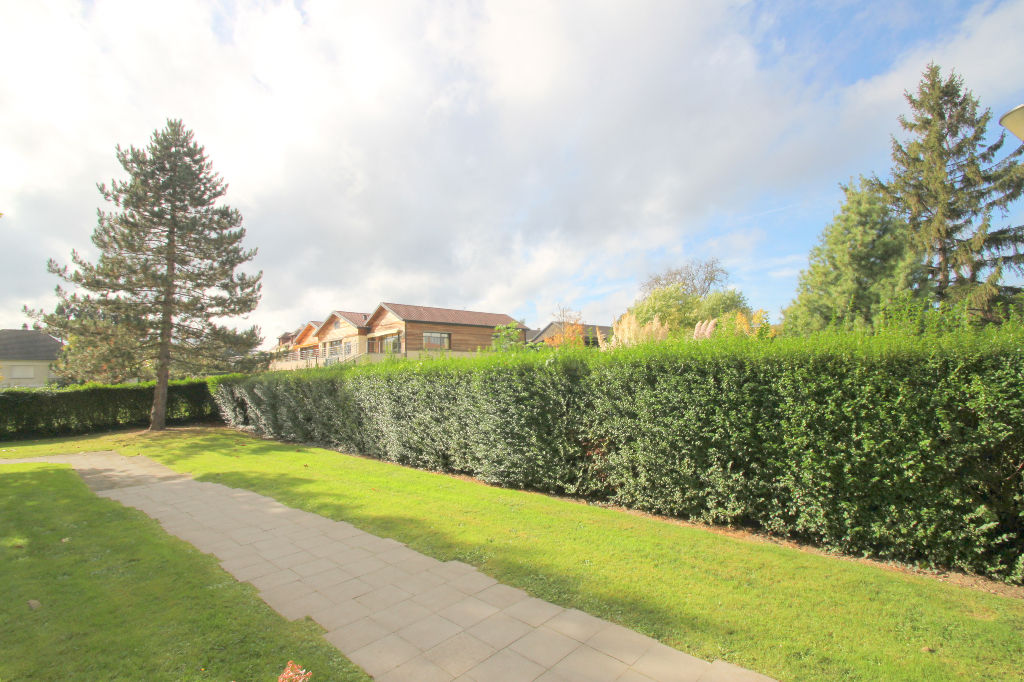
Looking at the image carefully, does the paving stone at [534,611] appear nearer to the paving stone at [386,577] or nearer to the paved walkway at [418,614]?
the paved walkway at [418,614]

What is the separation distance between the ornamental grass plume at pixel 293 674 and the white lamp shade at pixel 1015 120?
242 inches

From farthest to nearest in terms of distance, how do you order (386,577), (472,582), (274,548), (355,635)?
(274,548) → (386,577) → (472,582) → (355,635)

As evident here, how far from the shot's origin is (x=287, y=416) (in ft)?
54.3

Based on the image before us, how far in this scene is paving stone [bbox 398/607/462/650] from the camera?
123 inches

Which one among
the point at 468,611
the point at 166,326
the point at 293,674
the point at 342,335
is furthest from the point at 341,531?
the point at 342,335

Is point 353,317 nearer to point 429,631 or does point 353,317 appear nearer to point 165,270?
point 165,270

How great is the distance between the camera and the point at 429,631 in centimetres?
325

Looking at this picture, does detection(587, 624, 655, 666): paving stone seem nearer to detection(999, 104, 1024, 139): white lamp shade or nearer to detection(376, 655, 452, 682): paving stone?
detection(376, 655, 452, 682): paving stone

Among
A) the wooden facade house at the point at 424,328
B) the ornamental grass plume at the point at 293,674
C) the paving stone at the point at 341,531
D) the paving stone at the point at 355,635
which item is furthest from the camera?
the wooden facade house at the point at 424,328

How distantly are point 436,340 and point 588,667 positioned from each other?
1311 inches

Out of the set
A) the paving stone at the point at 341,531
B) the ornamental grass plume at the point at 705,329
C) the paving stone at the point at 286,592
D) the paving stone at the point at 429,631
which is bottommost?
the paving stone at the point at 341,531

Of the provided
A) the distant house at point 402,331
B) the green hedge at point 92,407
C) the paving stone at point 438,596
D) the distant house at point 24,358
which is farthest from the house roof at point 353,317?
the paving stone at point 438,596

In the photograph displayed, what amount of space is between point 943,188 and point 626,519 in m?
24.4

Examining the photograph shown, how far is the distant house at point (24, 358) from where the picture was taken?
45.6m
